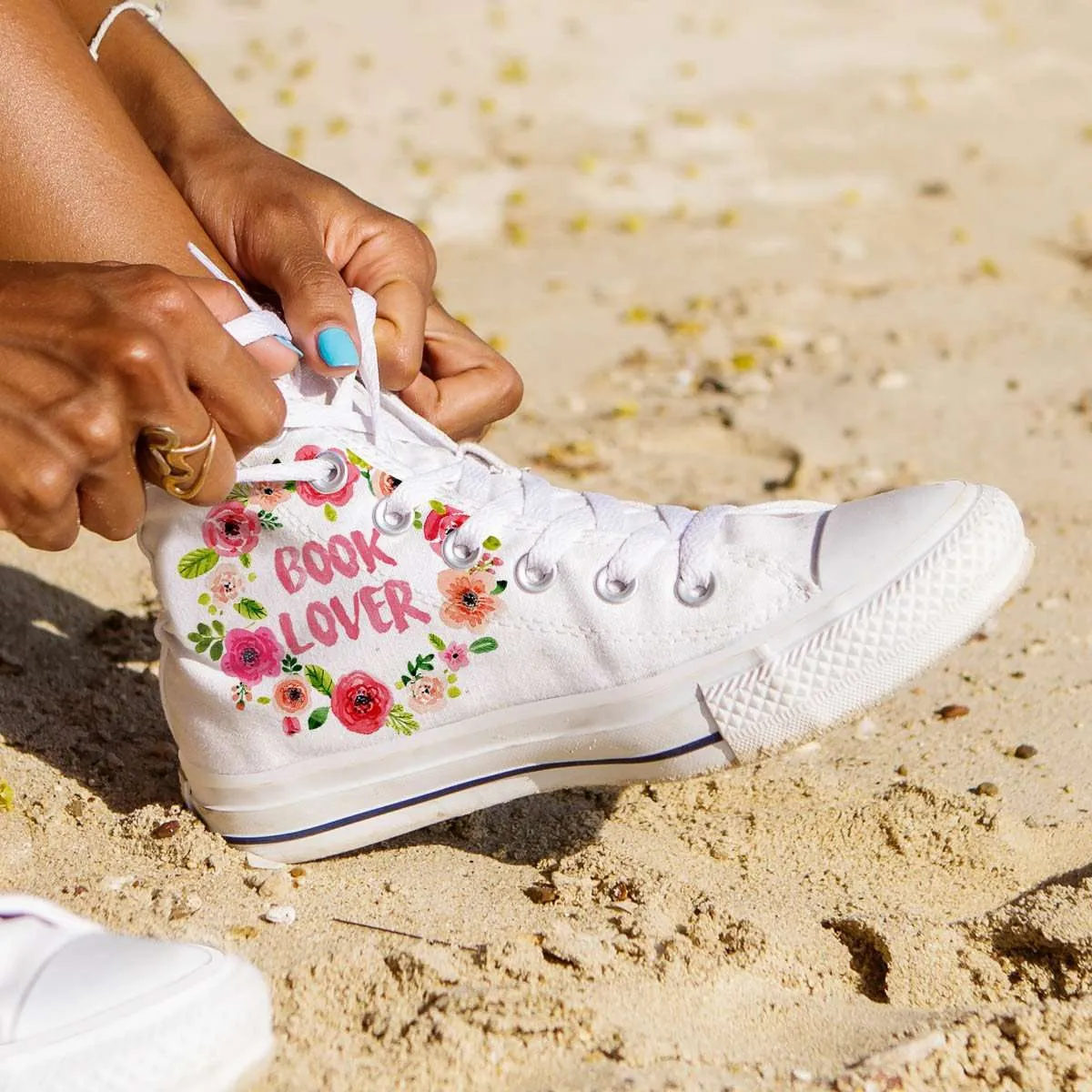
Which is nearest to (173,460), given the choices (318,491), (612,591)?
(318,491)

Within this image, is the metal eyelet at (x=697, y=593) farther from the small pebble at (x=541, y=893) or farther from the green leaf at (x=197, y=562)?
the green leaf at (x=197, y=562)

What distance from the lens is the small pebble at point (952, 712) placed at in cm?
233

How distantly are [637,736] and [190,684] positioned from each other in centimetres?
55

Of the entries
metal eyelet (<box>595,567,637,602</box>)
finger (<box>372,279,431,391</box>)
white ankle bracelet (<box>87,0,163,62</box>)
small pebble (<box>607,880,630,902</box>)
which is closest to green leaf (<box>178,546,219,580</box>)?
finger (<box>372,279,431,391</box>)

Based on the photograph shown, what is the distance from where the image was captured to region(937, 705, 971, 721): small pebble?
233cm

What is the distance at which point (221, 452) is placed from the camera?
65.2 inches

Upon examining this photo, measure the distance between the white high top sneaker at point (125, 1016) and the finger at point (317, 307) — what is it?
70 centimetres

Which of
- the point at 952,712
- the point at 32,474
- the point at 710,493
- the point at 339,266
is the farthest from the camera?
the point at 710,493

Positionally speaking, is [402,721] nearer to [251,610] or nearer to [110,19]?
[251,610]

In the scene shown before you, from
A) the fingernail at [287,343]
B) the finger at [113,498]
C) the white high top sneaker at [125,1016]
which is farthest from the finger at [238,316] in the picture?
the white high top sneaker at [125,1016]

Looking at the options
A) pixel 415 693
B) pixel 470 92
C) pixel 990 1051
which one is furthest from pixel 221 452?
pixel 470 92

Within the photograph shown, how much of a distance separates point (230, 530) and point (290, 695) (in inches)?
8.4

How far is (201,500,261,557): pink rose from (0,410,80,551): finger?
0.23 metres

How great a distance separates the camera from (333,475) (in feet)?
5.86
